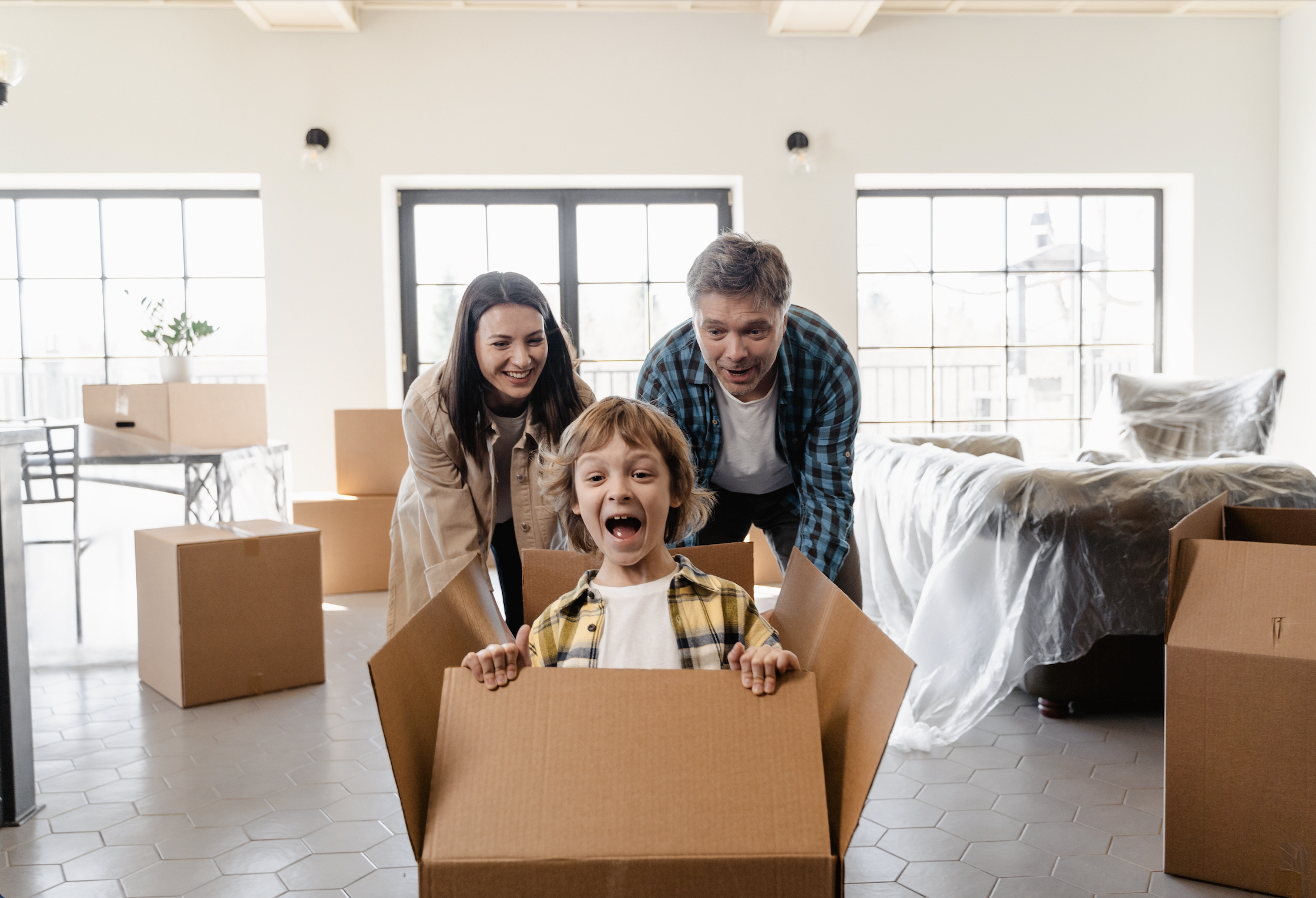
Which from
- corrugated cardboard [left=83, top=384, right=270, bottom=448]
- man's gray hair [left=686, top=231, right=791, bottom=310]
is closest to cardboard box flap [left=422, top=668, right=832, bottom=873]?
man's gray hair [left=686, top=231, right=791, bottom=310]

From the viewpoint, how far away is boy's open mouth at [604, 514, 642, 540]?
1.23m

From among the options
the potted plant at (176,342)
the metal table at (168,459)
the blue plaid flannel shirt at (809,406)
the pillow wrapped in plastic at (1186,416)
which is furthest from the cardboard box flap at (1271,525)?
the potted plant at (176,342)

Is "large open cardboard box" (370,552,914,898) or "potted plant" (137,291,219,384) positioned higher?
"potted plant" (137,291,219,384)

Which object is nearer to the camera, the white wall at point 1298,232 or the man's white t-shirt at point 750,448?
the man's white t-shirt at point 750,448

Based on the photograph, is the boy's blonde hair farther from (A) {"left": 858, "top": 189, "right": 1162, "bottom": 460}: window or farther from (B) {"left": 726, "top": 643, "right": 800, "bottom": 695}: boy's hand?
(A) {"left": 858, "top": 189, "right": 1162, "bottom": 460}: window

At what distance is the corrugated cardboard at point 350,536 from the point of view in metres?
3.95

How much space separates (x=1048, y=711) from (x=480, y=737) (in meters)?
1.97

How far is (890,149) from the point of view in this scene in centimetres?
455

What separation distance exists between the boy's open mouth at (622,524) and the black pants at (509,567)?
65 cm

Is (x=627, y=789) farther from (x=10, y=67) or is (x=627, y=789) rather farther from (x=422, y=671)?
(x=10, y=67)

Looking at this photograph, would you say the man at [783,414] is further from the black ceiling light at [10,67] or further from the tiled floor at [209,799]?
the black ceiling light at [10,67]

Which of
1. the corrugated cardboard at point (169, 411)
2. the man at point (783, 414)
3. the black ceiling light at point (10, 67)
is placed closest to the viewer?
the man at point (783, 414)

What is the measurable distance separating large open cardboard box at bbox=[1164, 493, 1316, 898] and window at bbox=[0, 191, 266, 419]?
4.49 meters

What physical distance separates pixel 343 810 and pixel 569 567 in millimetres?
955
